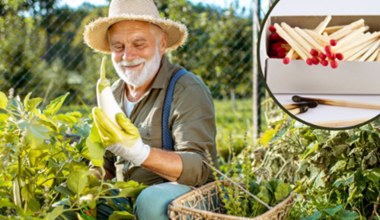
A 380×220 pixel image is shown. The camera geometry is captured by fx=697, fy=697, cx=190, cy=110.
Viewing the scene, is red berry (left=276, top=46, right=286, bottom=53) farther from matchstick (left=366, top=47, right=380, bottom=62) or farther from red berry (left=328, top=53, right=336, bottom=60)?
matchstick (left=366, top=47, right=380, bottom=62)

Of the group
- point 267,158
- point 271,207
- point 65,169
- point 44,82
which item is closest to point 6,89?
point 44,82

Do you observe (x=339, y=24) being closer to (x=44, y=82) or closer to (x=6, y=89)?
(x=6, y=89)

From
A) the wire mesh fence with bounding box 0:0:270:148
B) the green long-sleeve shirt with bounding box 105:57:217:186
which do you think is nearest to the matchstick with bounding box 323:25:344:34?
the green long-sleeve shirt with bounding box 105:57:217:186

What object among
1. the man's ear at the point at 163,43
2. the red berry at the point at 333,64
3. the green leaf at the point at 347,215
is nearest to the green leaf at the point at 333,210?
the green leaf at the point at 347,215

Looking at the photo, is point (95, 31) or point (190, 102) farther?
point (95, 31)

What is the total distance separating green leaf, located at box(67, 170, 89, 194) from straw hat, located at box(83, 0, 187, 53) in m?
0.66

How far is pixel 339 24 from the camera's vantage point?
2.11 metres

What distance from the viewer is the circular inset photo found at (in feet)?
6.88

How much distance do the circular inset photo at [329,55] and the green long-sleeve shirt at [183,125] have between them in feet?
1.09

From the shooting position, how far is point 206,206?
7.37 ft

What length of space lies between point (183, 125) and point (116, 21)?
482mm

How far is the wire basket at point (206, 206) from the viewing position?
78.4 inches

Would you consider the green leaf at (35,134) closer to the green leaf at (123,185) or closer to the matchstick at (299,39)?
the green leaf at (123,185)

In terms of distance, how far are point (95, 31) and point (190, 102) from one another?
1.71 feet
